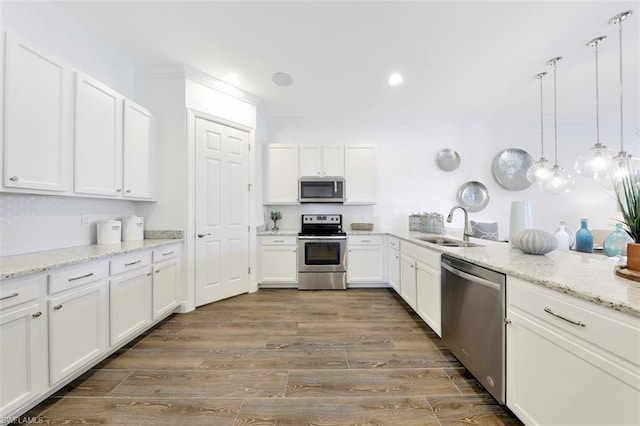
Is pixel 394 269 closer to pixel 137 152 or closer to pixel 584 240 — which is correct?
pixel 584 240

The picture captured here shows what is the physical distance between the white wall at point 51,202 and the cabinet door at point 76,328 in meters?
0.65

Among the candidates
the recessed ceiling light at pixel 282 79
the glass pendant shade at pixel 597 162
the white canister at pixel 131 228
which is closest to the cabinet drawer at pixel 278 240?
the white canister at pixel 131 228

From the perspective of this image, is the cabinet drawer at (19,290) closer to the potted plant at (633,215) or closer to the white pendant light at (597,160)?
the potted plant at (633,215)

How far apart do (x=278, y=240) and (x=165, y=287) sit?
5.20 ft

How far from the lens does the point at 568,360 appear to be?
1063 millimetres

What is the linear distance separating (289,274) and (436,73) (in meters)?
3.35

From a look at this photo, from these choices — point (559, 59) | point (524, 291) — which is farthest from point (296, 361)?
point (559, 59)

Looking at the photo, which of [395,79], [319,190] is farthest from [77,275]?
[395,79]

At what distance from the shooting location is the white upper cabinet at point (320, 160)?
4094 mm

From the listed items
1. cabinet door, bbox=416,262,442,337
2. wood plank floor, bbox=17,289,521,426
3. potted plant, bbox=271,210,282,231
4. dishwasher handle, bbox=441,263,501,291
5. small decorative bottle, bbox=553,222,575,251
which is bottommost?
wood plank floor, bbox=17,289,521,426

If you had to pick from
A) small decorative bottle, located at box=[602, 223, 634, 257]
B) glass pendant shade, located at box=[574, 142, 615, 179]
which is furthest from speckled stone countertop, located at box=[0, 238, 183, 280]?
glass pendant shade, located at box=[574, 142, 615, 179]

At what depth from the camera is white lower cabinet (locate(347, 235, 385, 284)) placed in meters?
3.81

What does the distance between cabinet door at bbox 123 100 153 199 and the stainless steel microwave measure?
81.1 inches

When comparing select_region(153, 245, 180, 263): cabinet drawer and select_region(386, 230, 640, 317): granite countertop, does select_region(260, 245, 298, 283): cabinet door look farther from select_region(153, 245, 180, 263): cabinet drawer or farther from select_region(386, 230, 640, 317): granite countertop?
select_region(386, 230, 640, 317): granite countertop
